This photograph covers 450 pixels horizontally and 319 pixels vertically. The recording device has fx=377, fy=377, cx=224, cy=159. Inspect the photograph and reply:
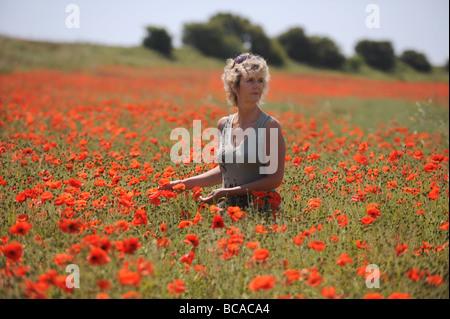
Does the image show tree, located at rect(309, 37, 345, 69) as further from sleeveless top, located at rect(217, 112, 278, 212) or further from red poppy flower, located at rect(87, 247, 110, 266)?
Answer: red poppy flower, located at rect(87, 247, 110, 266)

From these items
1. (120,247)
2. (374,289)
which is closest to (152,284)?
(120,247)

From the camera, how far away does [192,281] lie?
208cm

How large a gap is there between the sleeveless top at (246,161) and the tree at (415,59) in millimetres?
41646

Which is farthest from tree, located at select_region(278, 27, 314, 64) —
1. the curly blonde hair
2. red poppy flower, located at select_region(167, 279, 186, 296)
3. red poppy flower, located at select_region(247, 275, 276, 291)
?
red poppy flower, located at select_region(247, 275, 276, 291)

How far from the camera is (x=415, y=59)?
41.0 meters

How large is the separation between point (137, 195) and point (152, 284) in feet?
3.97

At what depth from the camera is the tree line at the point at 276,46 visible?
37.9 m

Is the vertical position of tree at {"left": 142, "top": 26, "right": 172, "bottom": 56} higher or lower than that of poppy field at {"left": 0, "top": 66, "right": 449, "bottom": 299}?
higher

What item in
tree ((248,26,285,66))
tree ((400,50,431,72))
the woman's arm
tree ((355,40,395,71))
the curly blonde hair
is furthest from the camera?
tree ((355,40,395,71))

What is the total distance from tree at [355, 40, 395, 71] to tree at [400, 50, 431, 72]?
1353 millimetres

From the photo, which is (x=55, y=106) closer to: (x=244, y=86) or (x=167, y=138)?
(x=167, y=138)

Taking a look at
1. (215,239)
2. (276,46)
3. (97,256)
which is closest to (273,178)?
(215,239)

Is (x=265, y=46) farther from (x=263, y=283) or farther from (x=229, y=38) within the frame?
(x=263, y=283)

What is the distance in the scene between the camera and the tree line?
124ft
